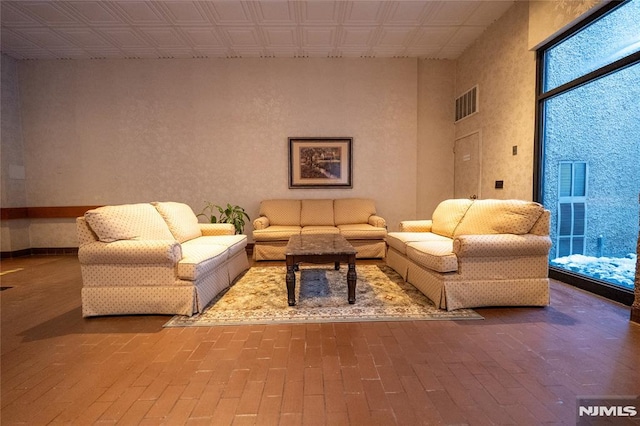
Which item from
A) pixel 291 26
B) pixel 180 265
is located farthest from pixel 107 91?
pixel 180 265

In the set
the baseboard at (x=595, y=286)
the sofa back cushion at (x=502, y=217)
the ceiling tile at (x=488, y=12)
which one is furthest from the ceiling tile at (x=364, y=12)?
the baseboard at (x=595, y=286)

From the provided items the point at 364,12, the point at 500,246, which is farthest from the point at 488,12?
the point at 500,246

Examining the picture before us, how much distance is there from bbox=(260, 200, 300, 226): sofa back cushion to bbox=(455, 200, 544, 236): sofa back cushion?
9.53 ft

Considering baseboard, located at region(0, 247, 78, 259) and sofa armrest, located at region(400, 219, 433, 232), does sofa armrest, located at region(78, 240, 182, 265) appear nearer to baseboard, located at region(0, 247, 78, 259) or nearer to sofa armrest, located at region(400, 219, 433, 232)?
sofa armrest, located at region(400, 219, 433, 232)

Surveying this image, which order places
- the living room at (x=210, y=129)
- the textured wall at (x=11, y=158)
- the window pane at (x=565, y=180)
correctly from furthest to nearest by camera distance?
the living room at (x=210, y=129) < the textured wall at (x=11, y=158) < the window pane at (x=565, y=180)

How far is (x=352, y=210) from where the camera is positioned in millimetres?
5375

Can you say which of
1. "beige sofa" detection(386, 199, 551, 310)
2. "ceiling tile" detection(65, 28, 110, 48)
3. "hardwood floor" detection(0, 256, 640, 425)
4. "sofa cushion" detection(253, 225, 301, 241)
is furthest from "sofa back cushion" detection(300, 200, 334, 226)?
"ceiling tile" detection(65, 28, 110, 48)

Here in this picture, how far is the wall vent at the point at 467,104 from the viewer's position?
4883mm

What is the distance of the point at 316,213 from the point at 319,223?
0.21 m

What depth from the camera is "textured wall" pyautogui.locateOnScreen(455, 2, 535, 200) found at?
378 cm

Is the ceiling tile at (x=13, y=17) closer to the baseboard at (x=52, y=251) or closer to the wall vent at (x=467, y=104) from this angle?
the baseboard at (x=52, y=251)

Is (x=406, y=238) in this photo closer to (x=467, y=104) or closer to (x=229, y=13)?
(x=467, y=104)

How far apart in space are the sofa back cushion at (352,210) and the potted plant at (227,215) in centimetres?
174

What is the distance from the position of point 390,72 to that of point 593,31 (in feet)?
9.90
